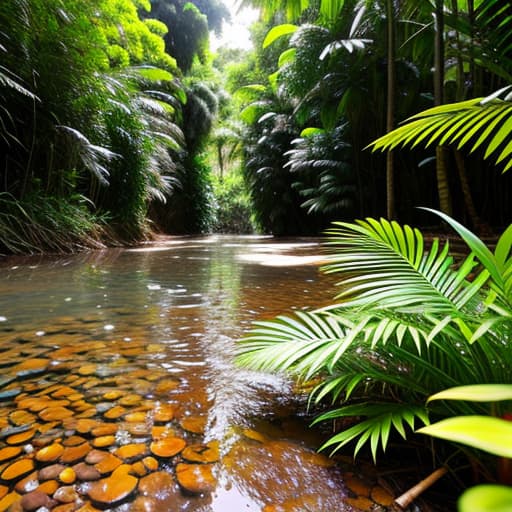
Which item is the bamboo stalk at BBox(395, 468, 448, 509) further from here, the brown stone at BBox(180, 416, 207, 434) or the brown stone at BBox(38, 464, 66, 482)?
the brown stone at BBox(38, 464, 66, 482)

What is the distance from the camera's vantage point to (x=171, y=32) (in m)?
13.9

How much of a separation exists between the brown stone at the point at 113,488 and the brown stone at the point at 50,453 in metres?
0.13

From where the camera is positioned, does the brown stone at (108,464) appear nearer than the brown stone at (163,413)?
Yes

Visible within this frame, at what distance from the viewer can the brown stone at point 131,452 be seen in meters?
0.67

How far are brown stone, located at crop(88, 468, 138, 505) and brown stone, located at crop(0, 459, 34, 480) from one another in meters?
0.15

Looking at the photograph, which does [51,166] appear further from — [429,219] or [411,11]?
[429,219]

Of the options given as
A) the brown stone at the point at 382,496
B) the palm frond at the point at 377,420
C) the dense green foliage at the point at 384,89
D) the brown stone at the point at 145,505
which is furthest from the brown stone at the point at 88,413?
the dense green foliage at the point at 384,89

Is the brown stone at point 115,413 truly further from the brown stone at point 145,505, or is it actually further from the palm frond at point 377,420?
the palm frond at point 377,420

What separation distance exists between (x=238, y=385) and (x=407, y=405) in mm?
494

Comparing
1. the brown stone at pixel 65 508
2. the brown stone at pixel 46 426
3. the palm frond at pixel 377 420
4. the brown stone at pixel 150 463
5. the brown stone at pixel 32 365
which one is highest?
the palm frond at pixel 377 420

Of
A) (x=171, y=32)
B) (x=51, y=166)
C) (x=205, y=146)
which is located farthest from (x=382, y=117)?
(x=171, y=32)

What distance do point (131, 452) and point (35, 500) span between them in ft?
0.57

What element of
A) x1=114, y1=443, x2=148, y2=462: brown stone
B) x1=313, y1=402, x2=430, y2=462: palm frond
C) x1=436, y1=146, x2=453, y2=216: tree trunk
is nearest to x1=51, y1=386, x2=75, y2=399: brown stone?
x1=114, y1=443, x2=148, y2=462: brown stone

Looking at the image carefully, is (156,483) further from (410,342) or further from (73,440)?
(410,342)
